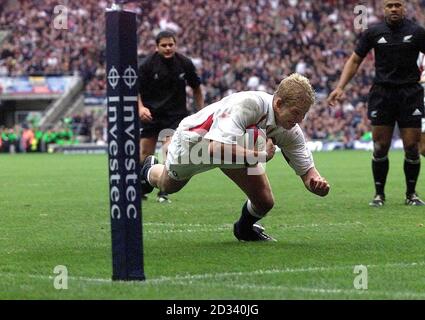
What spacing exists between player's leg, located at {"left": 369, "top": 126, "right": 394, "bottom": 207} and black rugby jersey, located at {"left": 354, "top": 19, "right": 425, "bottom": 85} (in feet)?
2.10

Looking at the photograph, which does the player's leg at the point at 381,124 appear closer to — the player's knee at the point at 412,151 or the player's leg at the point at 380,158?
the player's leg at the point at 380,158

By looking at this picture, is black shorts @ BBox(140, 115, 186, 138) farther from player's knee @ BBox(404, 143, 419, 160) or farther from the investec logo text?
the investec logo text

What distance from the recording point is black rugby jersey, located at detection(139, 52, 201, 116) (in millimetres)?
14484

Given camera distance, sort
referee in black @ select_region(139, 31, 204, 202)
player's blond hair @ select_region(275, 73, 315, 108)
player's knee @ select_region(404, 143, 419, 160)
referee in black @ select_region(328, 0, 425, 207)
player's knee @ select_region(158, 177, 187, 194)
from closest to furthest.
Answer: player's blond hair @ select_region(275, 73, 315, 108) < player's knee @ select_region(158, 177, 187, 194) < referee in black @ select_region(328, 0, 425, 207) < player's knee @ select_region(404, 143, 419, 160) < referee in black @ select_region(139, 31, 204, 202)

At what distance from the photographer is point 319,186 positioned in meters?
8.38

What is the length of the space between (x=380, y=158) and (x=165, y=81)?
3046mm

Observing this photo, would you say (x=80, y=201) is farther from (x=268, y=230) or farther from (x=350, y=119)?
(x=350, y=119)

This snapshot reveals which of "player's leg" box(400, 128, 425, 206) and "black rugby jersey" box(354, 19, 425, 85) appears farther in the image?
"player's leg" box(400, 128, 425, 206)

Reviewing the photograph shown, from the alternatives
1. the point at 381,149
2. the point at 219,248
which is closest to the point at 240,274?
the point at 219,248

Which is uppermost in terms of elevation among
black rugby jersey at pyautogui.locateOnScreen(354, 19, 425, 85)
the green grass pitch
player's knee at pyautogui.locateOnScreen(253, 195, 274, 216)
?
black rugby jersey at pyautogui.locateOnScreen(354, 19, 425, 85)

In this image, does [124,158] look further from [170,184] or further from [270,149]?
[170,184]

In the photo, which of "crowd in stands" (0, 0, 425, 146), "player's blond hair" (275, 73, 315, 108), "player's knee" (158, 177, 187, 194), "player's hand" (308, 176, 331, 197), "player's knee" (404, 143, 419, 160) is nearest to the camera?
"player's blond hair" (275, 73, 315, 108)

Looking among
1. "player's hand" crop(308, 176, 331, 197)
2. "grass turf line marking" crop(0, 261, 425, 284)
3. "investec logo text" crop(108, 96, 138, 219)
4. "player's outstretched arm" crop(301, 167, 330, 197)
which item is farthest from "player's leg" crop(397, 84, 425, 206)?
"investec logo text" crop(108, 96, 138, 219)
